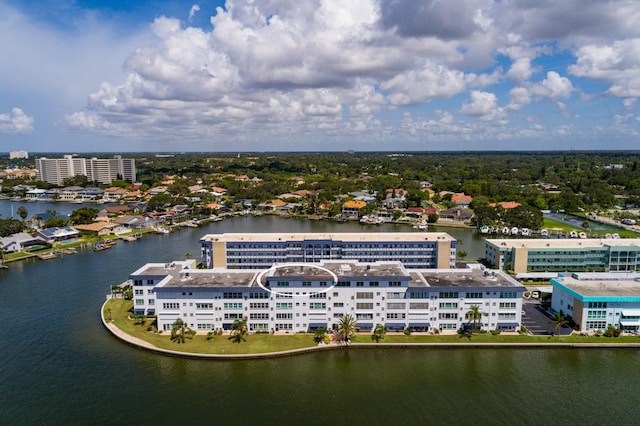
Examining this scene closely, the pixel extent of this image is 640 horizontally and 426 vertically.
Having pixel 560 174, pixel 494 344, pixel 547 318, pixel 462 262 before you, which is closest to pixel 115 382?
pixel 494 344

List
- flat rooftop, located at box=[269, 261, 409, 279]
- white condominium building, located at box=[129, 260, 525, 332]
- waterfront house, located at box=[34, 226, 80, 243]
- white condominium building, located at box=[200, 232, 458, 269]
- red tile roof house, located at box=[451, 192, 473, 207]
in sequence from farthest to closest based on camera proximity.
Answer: red tile roof house, located at box=[451, 192, 473, 207] → waterfront house, located at box=[34, 226, 80, 243] → white condominium building, located at box=[200, 232, 458, 269] → flat rooftop, located at box=[269, 261, 409, 279] → white condominium building, located at box=[129, 260, 525, 332]

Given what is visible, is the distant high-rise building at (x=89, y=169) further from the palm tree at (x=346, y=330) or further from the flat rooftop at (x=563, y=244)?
the palm tree at (x=346, y=330)

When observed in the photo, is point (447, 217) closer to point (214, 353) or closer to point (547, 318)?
point (547, 318)

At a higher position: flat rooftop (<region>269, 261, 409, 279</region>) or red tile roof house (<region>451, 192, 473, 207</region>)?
flat rooftop (<region>269, 261, 409, 279</region>)

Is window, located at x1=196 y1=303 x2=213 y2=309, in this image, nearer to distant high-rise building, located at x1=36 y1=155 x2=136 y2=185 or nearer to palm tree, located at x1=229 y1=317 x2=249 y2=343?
palm tree, located at x1=229 y1=317 x2=249 y2=343

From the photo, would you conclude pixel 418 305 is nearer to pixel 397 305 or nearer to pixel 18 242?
pixel 397 305

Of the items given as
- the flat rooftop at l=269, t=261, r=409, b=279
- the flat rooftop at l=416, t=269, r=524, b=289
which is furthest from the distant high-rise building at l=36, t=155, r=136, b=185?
the flat rooftop at l=416, t=269, r=524, b=289
